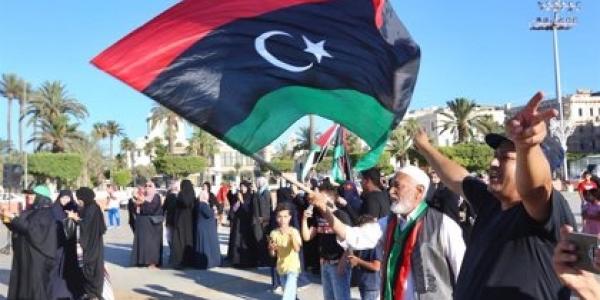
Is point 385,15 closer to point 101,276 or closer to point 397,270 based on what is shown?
point 397,270

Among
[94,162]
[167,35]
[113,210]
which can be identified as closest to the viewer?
[167,35]

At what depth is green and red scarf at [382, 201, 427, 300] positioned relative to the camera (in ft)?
13.1

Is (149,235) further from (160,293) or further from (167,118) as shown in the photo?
(167,118)

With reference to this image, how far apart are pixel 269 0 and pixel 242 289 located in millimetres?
6432

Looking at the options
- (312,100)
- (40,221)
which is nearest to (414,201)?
(312,100)

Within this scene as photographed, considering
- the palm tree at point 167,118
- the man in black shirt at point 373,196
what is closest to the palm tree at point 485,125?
the palm tree at point 167,118

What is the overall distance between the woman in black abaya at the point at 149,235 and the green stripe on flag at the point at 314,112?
856 centimetres

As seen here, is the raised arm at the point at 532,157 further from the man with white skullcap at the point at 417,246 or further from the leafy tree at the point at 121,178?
the leafy tree at the point at 121,178

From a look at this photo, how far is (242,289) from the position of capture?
1058 centimetres

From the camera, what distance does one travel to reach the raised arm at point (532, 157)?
7.20ft

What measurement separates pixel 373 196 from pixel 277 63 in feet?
10.9

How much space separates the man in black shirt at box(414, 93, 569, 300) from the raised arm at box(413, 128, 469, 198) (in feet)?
1.87

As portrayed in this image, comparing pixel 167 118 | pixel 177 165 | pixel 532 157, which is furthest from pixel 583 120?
pixel 532 157

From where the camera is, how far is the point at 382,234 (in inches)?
186
